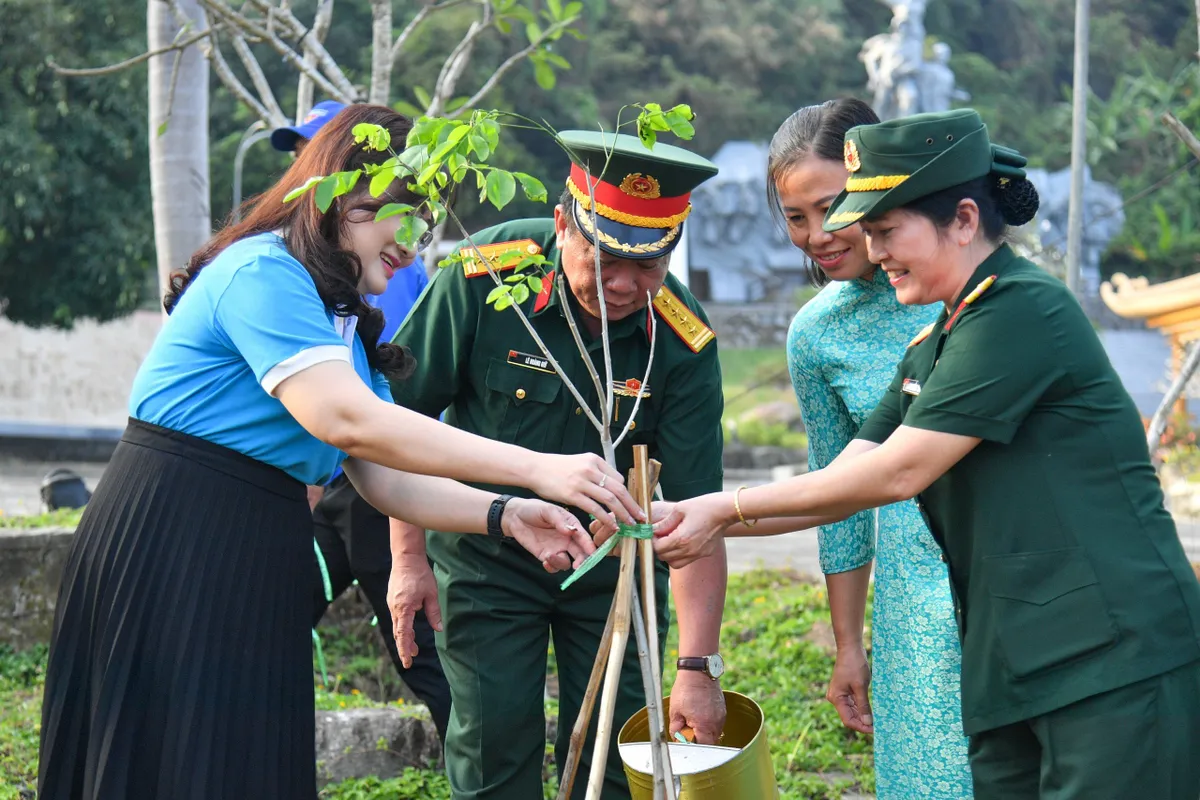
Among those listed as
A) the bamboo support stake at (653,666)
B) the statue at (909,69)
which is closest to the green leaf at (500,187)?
the bamboo support stake at (653,666)

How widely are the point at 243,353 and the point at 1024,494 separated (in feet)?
4.11

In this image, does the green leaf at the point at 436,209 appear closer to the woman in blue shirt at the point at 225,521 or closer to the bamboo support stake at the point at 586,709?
the woman in blue shirt at the point at 225,521

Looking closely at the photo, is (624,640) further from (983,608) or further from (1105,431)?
(1105,431)

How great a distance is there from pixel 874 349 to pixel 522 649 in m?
1.01

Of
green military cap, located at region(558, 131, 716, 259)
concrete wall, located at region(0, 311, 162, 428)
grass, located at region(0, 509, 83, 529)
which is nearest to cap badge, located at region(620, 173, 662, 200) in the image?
green military cap, located at region(558, 131, 716, 259)

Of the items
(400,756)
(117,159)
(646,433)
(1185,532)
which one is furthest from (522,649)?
(117,159)

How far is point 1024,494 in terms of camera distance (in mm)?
2100

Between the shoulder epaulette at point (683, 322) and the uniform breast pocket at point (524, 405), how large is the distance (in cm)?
29

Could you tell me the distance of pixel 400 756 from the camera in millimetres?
4020

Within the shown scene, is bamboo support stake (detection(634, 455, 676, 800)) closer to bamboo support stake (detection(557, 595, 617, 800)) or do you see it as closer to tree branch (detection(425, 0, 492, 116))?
bamboo support stake (detection(557, 595, 617, 800))

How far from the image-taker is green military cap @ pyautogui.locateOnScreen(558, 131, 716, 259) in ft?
8.91

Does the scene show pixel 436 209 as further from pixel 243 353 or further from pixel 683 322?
pixel 683 322

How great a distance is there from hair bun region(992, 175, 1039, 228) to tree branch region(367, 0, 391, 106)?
9.66ft

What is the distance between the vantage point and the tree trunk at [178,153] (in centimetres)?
563
